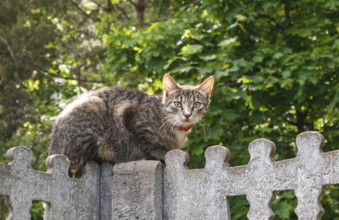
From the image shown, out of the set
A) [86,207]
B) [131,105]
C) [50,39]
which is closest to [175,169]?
[86,207]

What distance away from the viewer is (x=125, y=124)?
814 cm

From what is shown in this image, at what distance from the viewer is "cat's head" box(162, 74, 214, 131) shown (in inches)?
327

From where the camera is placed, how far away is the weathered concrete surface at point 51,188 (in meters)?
6.54

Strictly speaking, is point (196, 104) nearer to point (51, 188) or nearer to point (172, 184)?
point (172, 184)

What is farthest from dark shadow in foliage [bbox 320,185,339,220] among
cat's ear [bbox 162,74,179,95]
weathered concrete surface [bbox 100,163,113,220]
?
weathered concrete surface [bbox 100,163,113,220]

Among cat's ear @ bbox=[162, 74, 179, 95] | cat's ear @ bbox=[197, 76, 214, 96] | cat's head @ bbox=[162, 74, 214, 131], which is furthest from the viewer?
cat's ear @ bbox=[197, 76, 214, 96]

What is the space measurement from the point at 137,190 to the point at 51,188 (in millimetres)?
817

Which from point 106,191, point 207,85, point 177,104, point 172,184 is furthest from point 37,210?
point 172,184

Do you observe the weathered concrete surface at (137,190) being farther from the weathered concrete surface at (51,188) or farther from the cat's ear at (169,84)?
the cat's ear at (169,84)

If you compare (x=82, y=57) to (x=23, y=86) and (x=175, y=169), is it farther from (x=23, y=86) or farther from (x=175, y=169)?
(x=175, y=169)

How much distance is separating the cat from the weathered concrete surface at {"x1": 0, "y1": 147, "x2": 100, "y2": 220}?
27 centimetres

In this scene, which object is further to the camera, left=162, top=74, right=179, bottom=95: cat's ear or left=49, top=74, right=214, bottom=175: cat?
left=162, top=74, right=179, bottom=95: cat's ear

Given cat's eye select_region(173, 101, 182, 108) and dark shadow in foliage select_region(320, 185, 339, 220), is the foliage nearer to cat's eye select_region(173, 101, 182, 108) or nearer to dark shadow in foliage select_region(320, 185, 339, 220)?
dark shadow in foliage select_region(320, 185, 339, 220)

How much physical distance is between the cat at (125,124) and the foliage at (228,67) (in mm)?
3659
